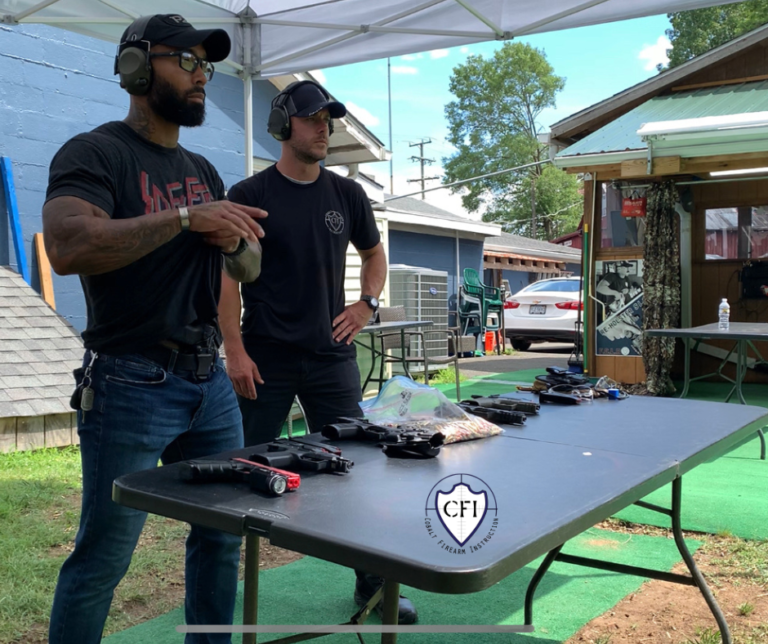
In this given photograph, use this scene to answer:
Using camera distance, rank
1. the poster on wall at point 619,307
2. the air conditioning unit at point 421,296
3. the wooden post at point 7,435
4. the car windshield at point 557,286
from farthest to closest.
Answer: the car windshield at point 557,286 < the air conditioning unit at point 421,296 < the poster on wall at point 619,307 < the wooden post at point 7,435

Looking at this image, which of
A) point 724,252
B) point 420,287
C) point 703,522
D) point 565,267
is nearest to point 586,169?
point 724,252

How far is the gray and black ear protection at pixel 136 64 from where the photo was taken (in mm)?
2152

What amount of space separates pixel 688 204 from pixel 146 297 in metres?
9.97

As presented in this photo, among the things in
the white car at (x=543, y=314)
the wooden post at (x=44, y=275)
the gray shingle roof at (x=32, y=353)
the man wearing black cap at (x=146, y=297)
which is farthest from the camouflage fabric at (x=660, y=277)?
the man wearing black cap at (x=146, y=297)

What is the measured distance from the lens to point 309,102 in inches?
121

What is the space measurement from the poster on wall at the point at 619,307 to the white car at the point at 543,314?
4.81 metres

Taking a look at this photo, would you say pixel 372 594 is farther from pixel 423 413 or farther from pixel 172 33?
pixel 172 33

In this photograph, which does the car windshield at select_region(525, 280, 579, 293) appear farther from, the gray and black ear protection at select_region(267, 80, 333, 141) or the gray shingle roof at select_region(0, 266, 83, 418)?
the gray and black ear protection at select_region(267, 80, 333, 141)

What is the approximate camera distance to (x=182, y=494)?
1645mm

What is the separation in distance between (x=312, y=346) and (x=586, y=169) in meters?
7.71

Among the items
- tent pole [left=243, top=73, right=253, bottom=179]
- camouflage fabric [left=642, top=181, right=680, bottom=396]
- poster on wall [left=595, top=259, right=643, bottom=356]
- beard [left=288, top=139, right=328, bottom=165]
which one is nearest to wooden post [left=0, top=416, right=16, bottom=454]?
tent pole [left=243, top=73, right=253, bottom=179]

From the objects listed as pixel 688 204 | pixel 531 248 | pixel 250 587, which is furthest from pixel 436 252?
pixel 250 587

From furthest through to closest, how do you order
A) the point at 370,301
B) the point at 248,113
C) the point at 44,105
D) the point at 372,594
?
the point at 44,105 < the point at 248,113 < the point at 370,301 < the point at 372,594

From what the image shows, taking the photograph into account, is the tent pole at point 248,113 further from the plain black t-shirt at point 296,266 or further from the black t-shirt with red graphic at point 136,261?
the black t-shirt with red graphic at point 136,261
